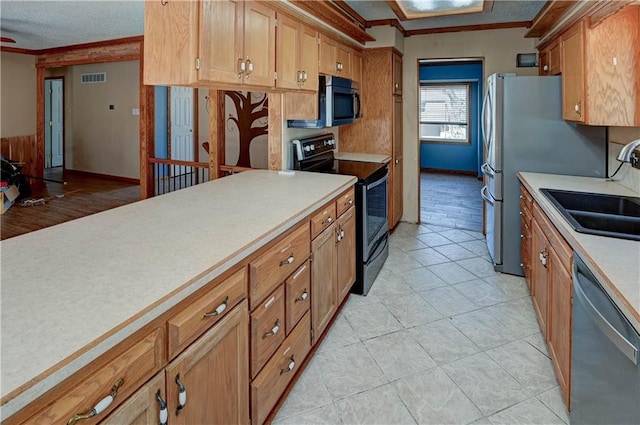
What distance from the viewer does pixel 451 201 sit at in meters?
6.73

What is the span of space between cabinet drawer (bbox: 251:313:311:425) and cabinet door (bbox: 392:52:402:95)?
3.32 metres

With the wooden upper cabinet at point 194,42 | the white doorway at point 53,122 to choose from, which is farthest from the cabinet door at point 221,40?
the white doorway at point 53,122

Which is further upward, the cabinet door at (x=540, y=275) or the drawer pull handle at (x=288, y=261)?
the drawer pull handle at (x=288, y=261)

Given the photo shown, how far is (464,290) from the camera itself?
325 centimetres

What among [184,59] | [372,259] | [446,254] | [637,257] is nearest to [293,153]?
[372,259]

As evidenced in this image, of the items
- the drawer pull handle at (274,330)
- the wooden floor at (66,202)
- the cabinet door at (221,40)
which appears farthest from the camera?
the wooden floor at (66,202)

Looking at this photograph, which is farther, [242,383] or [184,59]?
[184,59]

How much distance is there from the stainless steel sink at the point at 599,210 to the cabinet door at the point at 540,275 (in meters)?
0.21

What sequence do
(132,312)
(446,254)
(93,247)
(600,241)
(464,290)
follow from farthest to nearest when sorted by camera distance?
(446,254), (464,290), (600,241), (93,247), (132,312)

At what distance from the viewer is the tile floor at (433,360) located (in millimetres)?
1876

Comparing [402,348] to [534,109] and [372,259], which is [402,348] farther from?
[534,109]

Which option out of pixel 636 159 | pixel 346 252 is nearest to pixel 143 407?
pixel 346 252

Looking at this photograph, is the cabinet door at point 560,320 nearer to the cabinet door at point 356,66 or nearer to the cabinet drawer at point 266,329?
the cabinet drawer at point 266,329

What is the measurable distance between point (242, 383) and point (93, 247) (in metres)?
0.71
